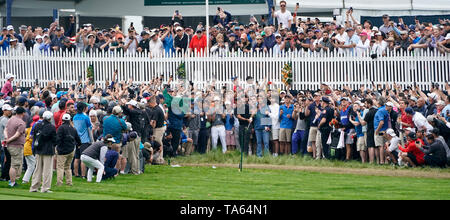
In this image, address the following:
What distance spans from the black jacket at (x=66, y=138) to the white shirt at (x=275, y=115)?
26.7 feet

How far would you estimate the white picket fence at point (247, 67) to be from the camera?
26172 mm

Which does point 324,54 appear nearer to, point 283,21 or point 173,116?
point 283,21

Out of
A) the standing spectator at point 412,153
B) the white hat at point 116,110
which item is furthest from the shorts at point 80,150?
the standing spectator at point 412,153

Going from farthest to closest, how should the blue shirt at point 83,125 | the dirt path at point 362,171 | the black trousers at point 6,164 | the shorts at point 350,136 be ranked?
the shorts at point 350,136
the dirt path at point 362,171
the blue shirt at point 83,125
the black trousers at point 6,164

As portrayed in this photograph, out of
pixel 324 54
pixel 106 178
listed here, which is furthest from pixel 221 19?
pixel 106 178

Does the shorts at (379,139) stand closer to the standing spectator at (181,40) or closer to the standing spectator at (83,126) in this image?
the standing spectator at (83,126)

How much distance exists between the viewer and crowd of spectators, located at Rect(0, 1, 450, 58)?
26.6 meters

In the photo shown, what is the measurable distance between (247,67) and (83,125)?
29.1ft

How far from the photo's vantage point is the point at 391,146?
22953 millimetres

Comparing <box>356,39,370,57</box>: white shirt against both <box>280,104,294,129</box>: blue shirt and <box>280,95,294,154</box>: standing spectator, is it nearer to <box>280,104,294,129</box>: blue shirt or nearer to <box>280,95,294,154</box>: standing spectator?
<box>280,95,294,154</box>: standing spectator

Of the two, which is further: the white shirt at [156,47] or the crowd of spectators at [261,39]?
the white shirt at [156,47]

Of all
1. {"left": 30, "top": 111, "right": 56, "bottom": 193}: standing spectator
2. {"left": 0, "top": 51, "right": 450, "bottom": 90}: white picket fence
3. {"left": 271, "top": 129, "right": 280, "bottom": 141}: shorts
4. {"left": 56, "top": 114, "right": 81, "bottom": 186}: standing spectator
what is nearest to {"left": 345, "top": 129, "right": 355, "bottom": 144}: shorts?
{"left": 271, "top": 129, "right": 280, "bottom": 141}: shorts

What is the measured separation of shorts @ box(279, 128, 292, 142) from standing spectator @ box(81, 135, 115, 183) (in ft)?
22.4
